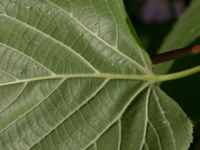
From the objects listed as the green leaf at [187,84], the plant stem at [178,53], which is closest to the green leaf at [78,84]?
the plant stem at [178,53]

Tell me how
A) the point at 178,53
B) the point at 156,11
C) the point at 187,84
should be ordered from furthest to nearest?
the point at 156,11 → the point at 187,84 → the point at 178,53

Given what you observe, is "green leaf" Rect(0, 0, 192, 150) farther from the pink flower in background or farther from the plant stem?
the pink flower in background

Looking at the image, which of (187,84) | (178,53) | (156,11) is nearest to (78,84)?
(178,53)

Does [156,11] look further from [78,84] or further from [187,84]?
[78,84]

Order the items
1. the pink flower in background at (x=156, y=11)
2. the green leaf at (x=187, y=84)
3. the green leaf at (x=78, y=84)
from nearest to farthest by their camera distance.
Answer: the green leaf at (x=78, y=84), the green leaf at (x=187, y=84), the pink flower in background at (x=156, y=11)

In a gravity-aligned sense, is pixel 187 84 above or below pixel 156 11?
above

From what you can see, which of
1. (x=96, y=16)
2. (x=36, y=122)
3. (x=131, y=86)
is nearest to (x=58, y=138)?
Answer: (x=36, y=122)

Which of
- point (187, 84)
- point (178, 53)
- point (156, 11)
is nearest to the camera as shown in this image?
point (178, 53)

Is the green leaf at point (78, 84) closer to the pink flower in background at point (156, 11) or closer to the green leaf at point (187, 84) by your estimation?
the green leaf at point (187, 84)

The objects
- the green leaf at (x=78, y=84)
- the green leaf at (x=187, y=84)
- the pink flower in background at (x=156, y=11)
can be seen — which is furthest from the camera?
the pink flower in background at (x=156, y=11)
